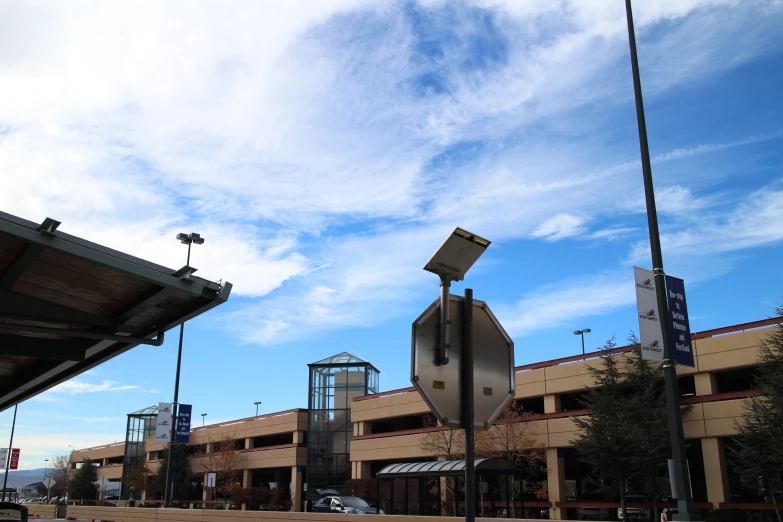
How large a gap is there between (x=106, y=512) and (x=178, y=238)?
13417 millimetres

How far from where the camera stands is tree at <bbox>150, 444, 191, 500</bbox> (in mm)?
70000

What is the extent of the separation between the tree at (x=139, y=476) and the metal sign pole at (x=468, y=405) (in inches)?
2997

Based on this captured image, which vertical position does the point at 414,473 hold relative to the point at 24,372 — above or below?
below

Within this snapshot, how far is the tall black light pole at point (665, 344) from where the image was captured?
956 centimetres

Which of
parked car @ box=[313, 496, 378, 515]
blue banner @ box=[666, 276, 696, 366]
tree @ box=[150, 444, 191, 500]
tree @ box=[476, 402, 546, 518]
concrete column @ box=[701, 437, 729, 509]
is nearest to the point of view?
blue banner @ box=[666, 276, 696, 366]

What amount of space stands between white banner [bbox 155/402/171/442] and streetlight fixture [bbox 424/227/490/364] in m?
30.3

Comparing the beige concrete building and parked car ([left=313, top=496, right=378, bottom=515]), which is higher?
the beige concrete building

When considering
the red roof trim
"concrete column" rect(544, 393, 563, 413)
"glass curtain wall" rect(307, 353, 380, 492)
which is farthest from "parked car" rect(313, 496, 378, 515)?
"glass curtain wall" rect(307, 353, 380, 492)

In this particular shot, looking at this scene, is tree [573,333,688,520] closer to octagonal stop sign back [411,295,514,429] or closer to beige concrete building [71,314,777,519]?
beige concrete building [71,314,777,519]

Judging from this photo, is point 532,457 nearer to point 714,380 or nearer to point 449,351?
point 714,380

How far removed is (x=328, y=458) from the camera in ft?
196

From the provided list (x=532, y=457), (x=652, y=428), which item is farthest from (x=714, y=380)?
(x=532, y=457)

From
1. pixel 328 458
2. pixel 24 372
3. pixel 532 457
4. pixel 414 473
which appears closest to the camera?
pixel 24 372

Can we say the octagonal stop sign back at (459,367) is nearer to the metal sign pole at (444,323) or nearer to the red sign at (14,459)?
the metal sign pole at (444,323)
